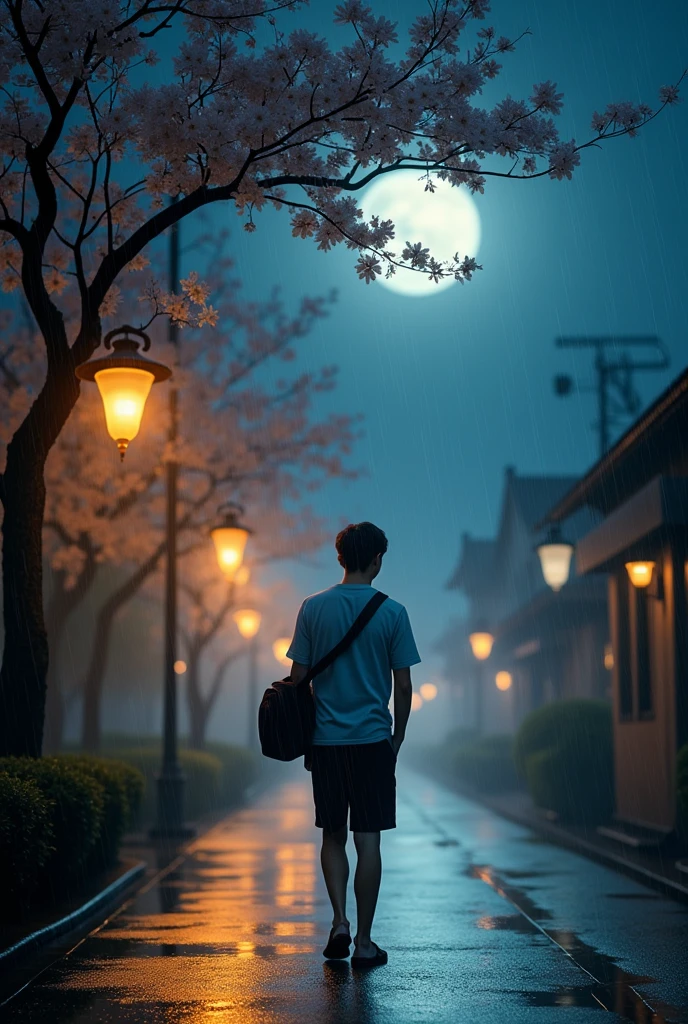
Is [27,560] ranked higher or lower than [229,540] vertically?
lower

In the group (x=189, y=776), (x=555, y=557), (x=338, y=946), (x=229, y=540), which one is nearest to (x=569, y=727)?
(x=555, y=557)

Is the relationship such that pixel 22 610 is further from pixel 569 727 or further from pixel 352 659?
pixel 569 727

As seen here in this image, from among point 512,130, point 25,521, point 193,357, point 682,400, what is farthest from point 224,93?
point 193,357

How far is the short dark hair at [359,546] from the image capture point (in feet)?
23.2

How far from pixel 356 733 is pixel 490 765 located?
89.5ft

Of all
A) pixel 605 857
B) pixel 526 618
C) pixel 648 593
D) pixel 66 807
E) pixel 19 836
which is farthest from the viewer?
pixel 526 618

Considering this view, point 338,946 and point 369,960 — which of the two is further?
point 338,946

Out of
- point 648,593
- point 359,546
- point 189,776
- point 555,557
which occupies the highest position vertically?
point 555,557

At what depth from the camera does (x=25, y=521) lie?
9.64m

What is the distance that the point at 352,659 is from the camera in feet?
22.3

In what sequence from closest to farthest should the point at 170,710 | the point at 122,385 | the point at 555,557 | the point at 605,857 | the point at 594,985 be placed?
the point at 594,985, the point at 122,385, the point at 605,857, the point at 170,710, the point at 555,557

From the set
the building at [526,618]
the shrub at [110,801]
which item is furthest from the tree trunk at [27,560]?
the building at [526,618]

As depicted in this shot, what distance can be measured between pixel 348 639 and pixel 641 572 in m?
9.58

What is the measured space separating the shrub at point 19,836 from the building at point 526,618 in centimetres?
1408
